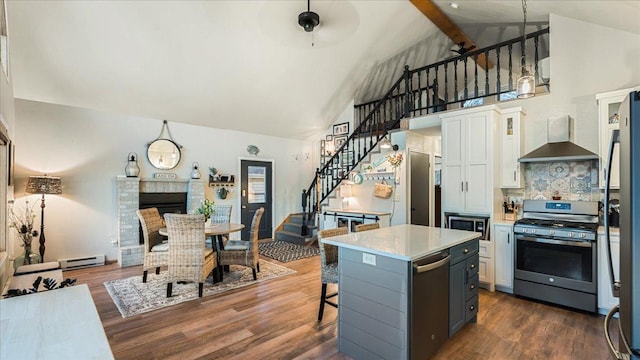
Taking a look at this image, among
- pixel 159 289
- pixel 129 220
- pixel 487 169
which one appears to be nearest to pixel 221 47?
pixel 129 220

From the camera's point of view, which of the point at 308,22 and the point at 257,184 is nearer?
the point at 308,22

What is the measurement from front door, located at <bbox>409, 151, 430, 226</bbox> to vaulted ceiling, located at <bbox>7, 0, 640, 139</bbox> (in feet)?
7.92

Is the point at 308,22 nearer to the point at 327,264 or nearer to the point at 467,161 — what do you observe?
the point at 467,161

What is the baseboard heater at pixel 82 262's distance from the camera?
15.4 feet

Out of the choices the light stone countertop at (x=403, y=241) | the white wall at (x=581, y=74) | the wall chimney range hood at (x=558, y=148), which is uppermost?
the white wall at (x=581, y=74)

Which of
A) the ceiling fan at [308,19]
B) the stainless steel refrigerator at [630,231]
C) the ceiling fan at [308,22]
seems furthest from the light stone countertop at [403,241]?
the ceiling fan at [308,22]

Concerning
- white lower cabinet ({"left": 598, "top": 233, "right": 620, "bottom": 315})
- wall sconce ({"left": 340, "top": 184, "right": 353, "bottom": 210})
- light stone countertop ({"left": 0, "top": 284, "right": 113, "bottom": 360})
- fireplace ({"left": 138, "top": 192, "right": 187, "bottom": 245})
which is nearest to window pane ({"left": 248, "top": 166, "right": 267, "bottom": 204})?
fireplace ({"left": 138, "top": 192, "right": 187, "bottom": 245})

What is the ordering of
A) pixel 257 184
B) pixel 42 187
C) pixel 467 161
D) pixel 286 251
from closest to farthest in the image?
pixel 467 161, pixel 42 187, pixel 286 251, pixel 257 184

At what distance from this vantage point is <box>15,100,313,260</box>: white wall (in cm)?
452

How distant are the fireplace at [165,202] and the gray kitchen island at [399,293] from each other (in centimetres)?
431

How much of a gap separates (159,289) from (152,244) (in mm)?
655

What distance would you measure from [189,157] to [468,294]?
17.8 ft

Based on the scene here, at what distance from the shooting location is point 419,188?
5824 mm

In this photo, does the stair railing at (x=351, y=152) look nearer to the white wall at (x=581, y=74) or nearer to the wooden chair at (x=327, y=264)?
the white wall at (x=581, y=74)
